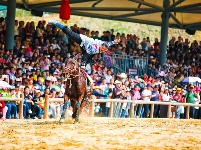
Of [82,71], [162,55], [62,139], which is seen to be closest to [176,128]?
[82,71]

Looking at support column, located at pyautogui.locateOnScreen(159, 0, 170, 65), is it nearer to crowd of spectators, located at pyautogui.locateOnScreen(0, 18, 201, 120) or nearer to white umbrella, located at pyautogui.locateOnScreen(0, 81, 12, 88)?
crowd of spectators, located at pyautogui.locateOnScreen(0, 18, 201, 120)

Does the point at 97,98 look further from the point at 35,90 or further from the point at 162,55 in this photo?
the point at 162,55

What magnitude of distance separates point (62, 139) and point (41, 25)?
1241 cm

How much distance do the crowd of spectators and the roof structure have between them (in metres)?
1.45

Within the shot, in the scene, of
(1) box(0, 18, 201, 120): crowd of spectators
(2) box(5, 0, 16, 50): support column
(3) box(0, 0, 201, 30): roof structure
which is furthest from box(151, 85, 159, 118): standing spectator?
(2) box(5, 0, 16, 50): support column

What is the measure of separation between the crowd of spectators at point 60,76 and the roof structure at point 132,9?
1451mm

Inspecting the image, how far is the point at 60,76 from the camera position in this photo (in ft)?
64.8

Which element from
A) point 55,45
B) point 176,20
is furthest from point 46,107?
point 176,20

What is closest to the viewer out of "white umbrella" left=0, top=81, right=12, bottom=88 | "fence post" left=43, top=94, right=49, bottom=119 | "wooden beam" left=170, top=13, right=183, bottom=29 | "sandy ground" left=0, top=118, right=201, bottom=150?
"sandy ground" left=0, top=118, right=201, bottom=150

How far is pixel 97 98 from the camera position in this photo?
1900cm

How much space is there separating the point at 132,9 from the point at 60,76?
7737 mm

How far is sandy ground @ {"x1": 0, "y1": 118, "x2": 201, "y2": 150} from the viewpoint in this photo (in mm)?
10609

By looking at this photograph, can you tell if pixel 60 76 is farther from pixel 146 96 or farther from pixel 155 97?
pixel 155 97

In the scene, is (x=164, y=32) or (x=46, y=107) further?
(x=164, y=32)
